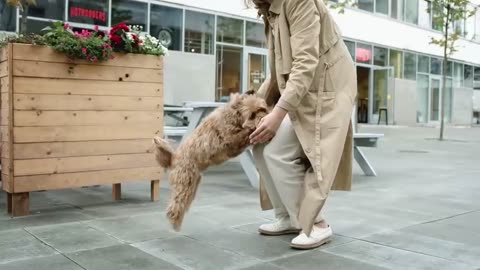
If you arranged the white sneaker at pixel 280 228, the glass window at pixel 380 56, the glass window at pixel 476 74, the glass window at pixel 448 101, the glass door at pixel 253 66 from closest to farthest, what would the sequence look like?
1. the white sneaker at pixel 280 228
2. the glass door at pixel 253 66
3. the glass window at pixel 380 56
4. the glass window at pixel 448 101
5. the glass window at pixel 476 74

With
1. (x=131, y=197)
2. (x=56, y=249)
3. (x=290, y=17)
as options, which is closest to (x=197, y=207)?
(x=131, y=197)

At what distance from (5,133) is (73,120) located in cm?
50

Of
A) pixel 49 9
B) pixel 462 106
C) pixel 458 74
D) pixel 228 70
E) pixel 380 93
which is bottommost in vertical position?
pixel 462 106

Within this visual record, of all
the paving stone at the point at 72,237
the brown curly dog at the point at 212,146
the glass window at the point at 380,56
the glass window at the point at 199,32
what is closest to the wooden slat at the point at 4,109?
the paving stone at the point at 72,237

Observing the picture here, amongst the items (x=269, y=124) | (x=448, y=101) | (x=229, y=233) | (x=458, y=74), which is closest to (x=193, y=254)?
(x=229, y=233)

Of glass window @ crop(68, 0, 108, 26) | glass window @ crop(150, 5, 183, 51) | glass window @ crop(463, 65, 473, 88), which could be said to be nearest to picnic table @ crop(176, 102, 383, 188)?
glass window @ crop(68, 0, 108, 26)

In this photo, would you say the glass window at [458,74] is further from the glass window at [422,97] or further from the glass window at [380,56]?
the glass window at [380,56]

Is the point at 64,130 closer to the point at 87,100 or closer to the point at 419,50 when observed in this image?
the point at 87,100

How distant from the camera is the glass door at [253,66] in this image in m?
17.0

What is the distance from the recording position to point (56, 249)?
304cm

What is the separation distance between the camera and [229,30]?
54.6 feet

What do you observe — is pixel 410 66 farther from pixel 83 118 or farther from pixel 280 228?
pixel 280 228

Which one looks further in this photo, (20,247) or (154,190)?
(154,190)

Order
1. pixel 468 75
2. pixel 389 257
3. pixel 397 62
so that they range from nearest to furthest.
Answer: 1. pixel 389 257
2. pixel 397 62
3. pixel 468 75
